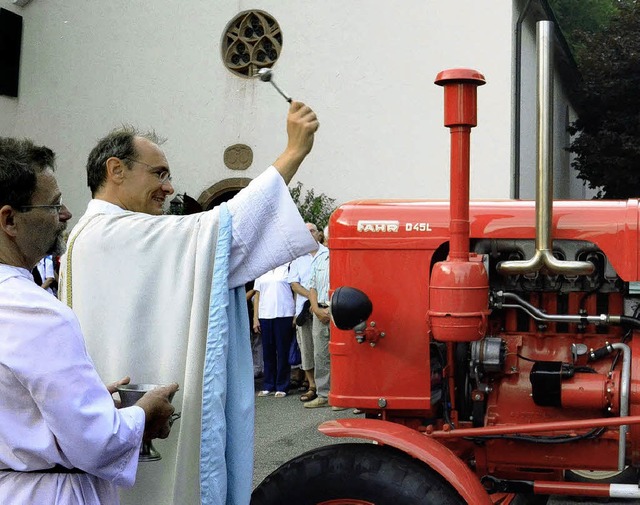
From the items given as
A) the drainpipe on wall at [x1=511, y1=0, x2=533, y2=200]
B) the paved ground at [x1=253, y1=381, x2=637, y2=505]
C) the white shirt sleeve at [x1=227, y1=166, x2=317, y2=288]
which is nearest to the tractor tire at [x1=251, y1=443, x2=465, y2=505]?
the white shirt sleeve at [x1=227, y1=166, x2=317, y2=288]

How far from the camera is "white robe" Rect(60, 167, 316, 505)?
2580 millimetres

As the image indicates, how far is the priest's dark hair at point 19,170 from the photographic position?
2082 mm

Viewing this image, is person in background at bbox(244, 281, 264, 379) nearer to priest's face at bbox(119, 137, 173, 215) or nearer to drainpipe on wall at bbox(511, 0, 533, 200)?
drainpipe on wall at bbox(511, 0, 533, 200)

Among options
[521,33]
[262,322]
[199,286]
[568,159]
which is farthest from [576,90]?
[199,286]

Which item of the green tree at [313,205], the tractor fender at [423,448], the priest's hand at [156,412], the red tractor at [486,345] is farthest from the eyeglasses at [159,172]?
the green tree at [313,205]

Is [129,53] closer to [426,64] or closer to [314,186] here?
[314,186]

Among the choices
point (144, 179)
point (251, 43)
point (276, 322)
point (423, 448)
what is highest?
point (251, 43)

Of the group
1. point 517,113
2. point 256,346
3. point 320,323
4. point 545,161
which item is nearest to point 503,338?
point 545,161

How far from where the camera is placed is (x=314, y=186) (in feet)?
47.6

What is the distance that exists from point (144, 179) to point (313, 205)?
1114 cm

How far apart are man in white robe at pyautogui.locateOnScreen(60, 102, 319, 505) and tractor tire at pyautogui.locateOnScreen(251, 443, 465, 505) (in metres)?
0.95

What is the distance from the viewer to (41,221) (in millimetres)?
2102

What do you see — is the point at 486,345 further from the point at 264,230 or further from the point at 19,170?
the point at 19,170

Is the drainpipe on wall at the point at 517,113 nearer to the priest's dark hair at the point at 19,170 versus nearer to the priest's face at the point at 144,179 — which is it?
the priest's face at the point at 144,179
